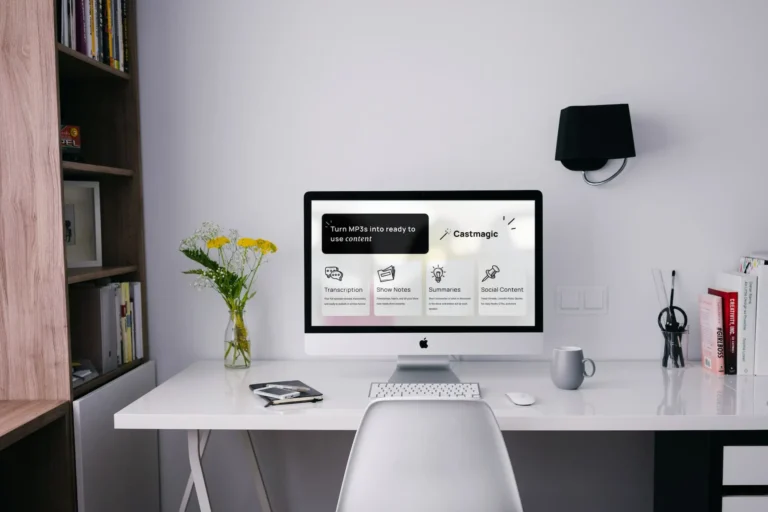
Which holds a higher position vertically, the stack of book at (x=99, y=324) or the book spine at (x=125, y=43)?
the book spine at (x=125, y=43)

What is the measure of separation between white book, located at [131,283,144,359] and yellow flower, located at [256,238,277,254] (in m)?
0.47

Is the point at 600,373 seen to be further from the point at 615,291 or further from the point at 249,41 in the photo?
the point at 249,41

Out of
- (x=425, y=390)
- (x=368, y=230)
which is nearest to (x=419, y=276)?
(x=368, y=230)

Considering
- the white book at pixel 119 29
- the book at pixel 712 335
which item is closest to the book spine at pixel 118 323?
the white book at pixel 119 29

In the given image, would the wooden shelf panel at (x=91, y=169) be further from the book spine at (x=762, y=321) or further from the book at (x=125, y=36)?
the book spine at (x=762, y=321)

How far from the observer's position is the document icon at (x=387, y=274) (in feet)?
6.47

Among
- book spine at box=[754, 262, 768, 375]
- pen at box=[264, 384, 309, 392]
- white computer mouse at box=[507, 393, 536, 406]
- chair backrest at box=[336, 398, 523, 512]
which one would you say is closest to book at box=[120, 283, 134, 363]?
pen at box=[264, 384, 309, 392]

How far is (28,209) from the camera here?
1.73 meters

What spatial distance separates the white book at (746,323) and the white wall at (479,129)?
237 millimetres

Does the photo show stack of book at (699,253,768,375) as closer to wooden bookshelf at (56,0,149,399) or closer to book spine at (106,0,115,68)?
wooden bookshelf at (56,0,149,399)

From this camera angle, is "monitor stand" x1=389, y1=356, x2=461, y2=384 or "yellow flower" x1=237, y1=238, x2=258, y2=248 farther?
"yellow flower" x1=237, y1=238, x2=258, y2=248

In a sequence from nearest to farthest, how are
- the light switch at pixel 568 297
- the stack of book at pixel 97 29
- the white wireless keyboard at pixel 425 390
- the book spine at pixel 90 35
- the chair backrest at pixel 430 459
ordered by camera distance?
1. the chair backrest at pixel 430 459
2. the white wireless keyboard at pixel 425 390
3. the stack of book at pixel 97 29
4. the book spine at pixel 90 35
5. the light switch at pixel 568 297

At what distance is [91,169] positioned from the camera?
189cm

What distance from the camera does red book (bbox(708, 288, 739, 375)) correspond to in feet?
6.63
